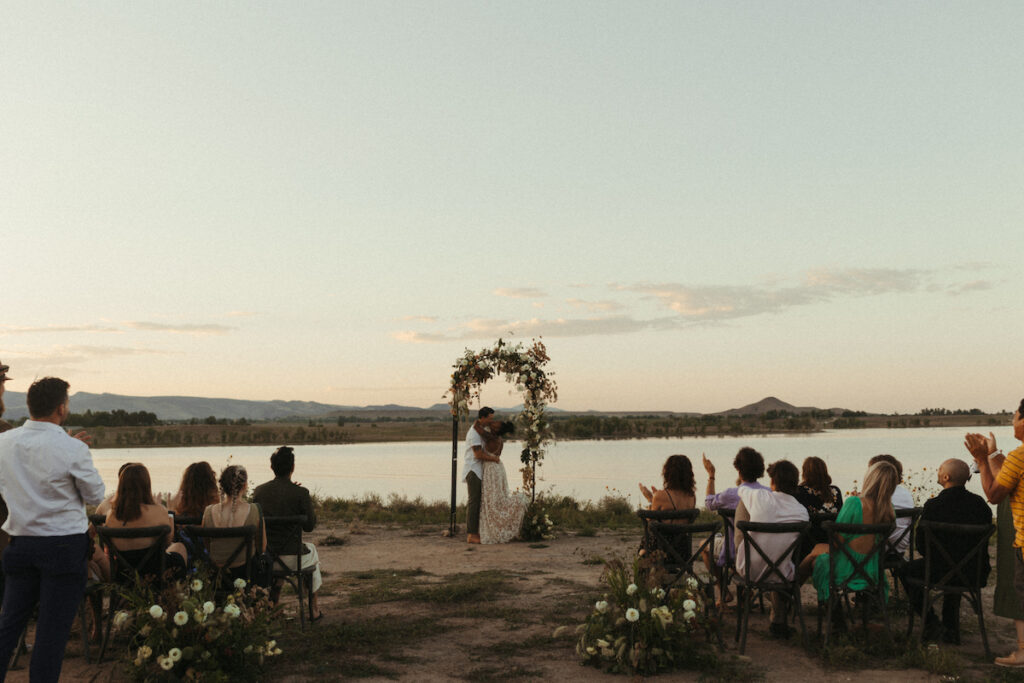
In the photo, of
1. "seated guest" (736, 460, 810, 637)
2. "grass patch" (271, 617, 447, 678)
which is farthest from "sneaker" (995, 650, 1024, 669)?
"grass patch" (271, 617, 447, 678)

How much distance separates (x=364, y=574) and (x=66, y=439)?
5.07 metres

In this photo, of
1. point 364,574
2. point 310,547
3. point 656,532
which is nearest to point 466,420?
point 364,574

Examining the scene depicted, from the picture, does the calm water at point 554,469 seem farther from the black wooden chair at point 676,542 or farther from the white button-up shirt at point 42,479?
the white button-up shirt at point 42,479

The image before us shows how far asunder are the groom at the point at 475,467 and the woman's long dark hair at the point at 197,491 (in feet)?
17.2

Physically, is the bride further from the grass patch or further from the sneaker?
the sneaker

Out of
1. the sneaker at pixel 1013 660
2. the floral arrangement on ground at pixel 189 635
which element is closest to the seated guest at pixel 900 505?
the sneaker at pixel 1013 660

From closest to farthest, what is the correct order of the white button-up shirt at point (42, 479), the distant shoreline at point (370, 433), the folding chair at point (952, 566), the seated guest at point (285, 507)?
the white button-up shirt at point (42, 479) → the folding chair at point (952, 566) → the seated guest at point (285, 507) → the distant shoreline at point (370, 433)

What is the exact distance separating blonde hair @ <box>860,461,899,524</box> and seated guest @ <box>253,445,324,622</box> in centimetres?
407

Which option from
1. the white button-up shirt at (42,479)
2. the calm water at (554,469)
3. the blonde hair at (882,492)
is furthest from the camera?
the calm water at (554,469)

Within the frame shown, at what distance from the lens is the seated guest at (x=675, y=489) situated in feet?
20.6

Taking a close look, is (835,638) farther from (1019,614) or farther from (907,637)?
(1019,614)

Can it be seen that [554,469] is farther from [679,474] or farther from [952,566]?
[952,566]

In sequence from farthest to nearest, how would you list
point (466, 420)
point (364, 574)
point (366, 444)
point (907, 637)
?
point (366, 444)
point (466, 420)
point (364, 574)
point (907, 637)

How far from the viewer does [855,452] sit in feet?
116
